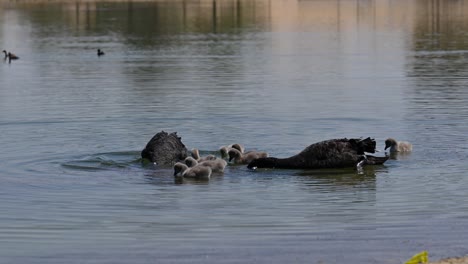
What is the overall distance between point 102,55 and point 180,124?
25370mm

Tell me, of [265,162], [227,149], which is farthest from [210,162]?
→ [227,149]

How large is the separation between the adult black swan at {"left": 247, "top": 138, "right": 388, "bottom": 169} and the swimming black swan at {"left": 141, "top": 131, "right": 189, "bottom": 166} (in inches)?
57.0

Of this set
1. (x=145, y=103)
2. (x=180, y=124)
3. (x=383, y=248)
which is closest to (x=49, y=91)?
(x=145, y=103)

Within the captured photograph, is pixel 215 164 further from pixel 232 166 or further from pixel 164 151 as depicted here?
pixel 164 151

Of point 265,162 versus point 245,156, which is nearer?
point 265,162

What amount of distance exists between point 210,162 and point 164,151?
1.33 metres

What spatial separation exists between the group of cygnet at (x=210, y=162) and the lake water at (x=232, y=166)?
0.20m

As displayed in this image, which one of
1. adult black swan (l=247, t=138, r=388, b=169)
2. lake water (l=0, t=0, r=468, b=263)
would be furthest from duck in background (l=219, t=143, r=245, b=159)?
adult black swan (l=247, t=138, r=388, b=169)

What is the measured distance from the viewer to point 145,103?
27.0 metres

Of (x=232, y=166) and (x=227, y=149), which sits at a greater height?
(x=227, y=149)

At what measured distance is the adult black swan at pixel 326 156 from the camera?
17297mm

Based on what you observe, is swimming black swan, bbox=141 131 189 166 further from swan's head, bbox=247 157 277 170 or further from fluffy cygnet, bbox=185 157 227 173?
swan's head, bbox=247 157 277 170

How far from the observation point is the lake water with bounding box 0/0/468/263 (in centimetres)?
1237

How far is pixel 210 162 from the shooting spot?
17016 mm
